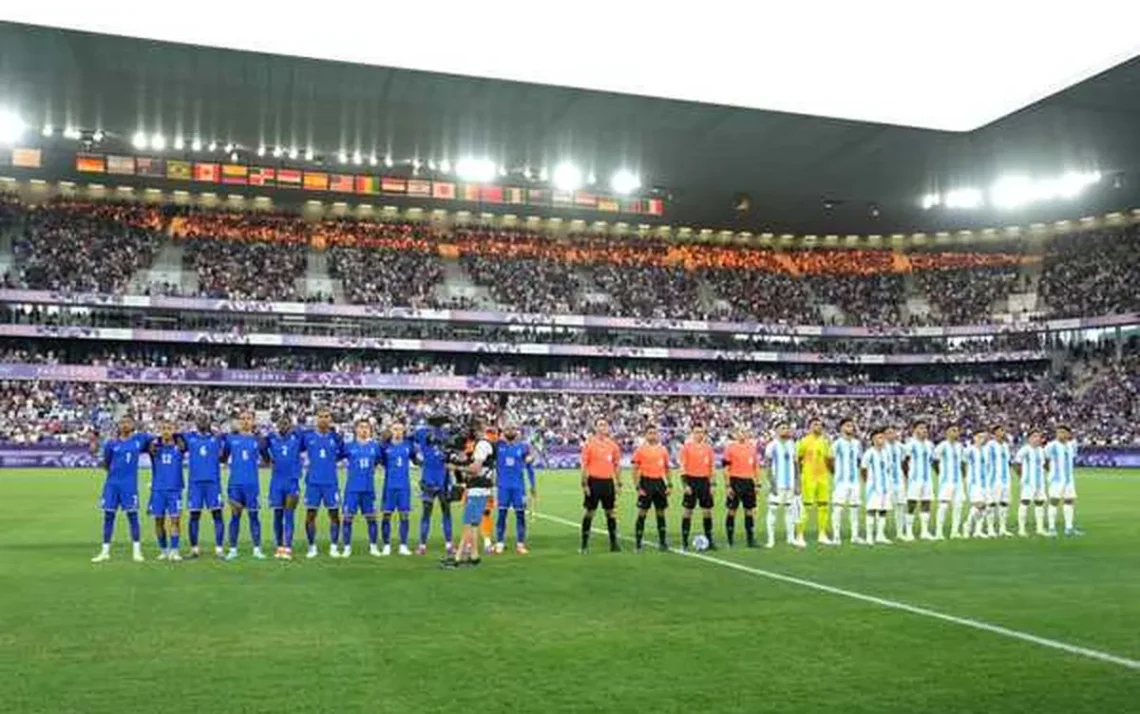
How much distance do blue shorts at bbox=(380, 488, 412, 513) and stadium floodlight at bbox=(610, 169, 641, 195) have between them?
123 ft

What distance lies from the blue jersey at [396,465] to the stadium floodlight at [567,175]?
115 ft

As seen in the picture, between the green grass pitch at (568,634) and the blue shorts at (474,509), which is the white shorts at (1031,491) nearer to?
the green grass pitch at (568,634)

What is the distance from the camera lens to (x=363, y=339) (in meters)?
60.4

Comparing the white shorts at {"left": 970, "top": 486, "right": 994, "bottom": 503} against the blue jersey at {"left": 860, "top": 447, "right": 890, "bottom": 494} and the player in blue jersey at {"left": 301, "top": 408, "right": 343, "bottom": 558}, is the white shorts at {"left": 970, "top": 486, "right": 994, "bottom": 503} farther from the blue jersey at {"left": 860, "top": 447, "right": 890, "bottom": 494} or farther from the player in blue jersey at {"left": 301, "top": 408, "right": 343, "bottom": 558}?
the player in blue jersey at {"left": 301, "top": 408, "right": 343, "bottom": 558}

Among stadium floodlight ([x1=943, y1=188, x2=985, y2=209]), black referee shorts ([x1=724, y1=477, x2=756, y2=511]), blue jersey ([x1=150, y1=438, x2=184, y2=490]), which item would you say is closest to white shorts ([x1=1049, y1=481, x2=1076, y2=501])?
black referee shorts ([x1=724, y1=477, x2=756, y2=511])

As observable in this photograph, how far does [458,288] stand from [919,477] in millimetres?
49908

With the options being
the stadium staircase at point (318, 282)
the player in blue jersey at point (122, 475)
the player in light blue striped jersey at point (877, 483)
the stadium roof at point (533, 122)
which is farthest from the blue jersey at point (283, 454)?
the stadium staircase at point (318, 282)

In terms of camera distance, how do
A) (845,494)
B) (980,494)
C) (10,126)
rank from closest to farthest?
1. (845,494)
2. (980,494)
3. (10,126)

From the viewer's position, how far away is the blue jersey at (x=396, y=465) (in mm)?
15797

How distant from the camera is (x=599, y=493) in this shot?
1609cm

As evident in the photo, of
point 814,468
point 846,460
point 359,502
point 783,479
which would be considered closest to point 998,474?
point 846,460

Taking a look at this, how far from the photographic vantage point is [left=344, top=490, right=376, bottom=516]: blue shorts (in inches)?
621

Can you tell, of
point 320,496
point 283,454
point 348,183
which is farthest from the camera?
point 348,183

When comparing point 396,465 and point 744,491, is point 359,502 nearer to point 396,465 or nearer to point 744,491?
point 396,465
